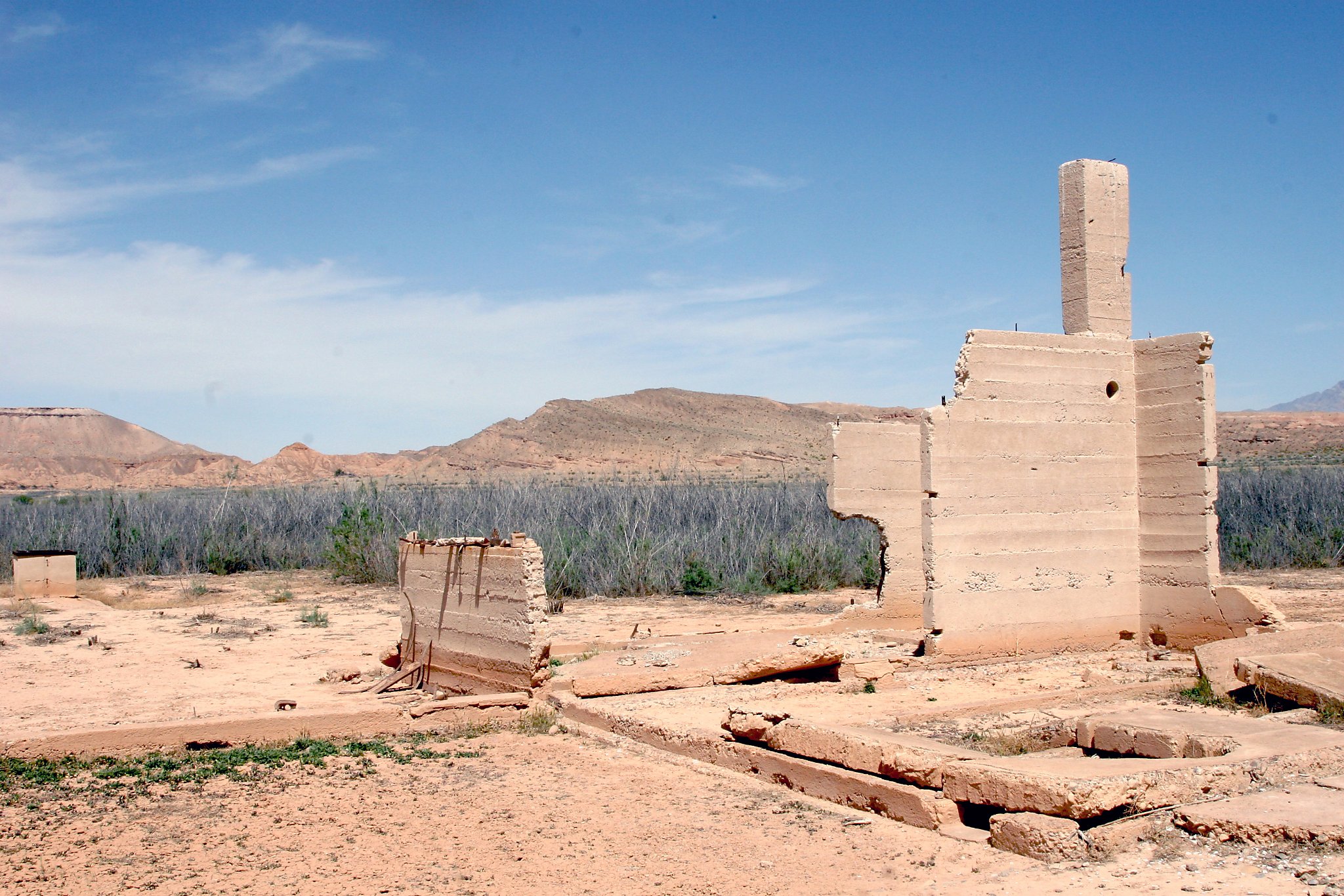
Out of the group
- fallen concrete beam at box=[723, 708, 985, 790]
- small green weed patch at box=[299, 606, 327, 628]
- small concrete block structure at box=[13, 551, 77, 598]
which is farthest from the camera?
small concrete block structure at box=[13, 551, 77, 598]

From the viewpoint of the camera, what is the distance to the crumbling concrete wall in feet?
28.6

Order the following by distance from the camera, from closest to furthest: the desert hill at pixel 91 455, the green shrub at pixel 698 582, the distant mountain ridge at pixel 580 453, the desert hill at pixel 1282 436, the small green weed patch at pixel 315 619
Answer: the small green weed patch at pixel 315 619 → the green shrub at pixel 698 582 → the desert hill at pixel 1282 436 → the distant mountain ridge at pixel 580 453 → the desert hill at pixel 91 455

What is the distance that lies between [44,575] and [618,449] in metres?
47.3

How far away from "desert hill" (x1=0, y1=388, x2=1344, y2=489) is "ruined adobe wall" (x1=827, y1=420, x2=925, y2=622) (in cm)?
3690

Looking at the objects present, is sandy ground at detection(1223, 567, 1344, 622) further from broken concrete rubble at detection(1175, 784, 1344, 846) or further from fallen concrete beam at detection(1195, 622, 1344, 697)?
broken concrete rubble at detection(1175, 784, 1344, 846)

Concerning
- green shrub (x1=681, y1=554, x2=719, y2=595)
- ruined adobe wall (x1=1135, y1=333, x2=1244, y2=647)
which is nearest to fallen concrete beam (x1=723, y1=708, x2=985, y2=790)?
ruined adobe wall (x1=1135, y1=333, x2=1244, y2=647)

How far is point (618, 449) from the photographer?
64125 millimetres

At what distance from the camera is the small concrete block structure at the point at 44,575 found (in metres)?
17.2

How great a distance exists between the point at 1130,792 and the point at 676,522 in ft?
51.9

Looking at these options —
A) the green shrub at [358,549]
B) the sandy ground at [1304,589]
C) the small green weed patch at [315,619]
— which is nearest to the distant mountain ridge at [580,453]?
the green shrub at [358,549]

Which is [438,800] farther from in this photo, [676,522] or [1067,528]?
[676,522]

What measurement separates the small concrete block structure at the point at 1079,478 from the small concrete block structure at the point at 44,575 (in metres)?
13.7

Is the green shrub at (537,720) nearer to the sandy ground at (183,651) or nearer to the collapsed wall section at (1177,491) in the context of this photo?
the sandy ground at (183,651)

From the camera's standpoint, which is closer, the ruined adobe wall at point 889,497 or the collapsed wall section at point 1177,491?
the collapsed wall section at point 1177,491
